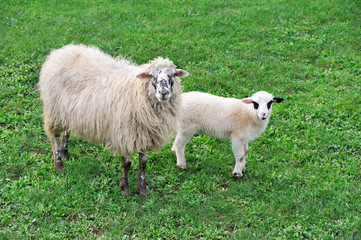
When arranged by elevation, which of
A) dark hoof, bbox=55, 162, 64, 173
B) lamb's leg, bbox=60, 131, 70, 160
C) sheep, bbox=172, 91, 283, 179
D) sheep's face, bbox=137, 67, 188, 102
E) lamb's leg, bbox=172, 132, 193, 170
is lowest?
dark hoof, bbox=55, 162, 64, 173

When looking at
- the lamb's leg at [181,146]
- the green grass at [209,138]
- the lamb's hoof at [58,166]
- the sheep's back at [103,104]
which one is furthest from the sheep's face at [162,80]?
the lamb's hoof at [58,166]

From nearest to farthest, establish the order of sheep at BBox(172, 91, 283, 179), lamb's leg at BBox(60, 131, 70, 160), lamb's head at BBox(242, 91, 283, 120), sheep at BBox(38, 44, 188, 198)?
sheep at BBox(38, 44, 188, 198), lamb's head at BBox(242, 91, 283, 120), sheep at BBox(172, 91, 283, 179), lamb's leg at BBox(60, 131, 70, 160)

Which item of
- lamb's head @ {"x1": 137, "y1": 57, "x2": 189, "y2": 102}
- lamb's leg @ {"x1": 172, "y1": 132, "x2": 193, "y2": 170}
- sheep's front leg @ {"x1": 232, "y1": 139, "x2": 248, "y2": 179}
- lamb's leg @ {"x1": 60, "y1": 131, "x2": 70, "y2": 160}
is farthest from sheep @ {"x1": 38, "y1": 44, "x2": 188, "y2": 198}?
sheep's front leg @ {"x1": 232, "y1": 139, "x2": 248, "y2": 179}

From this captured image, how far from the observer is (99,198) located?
5.73 m

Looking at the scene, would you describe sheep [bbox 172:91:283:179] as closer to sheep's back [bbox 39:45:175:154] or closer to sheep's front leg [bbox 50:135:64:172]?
sheep's back [bbox 39:45:175:154]

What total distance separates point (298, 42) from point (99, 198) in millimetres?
6749

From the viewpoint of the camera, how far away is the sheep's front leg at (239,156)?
6199mm

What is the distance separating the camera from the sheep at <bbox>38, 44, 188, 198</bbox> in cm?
548

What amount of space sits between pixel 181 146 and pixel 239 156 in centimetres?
94

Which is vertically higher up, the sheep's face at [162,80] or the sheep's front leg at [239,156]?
the sheep's face at [162,80]

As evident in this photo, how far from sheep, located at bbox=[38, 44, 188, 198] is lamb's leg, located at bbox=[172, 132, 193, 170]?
22.0 inches

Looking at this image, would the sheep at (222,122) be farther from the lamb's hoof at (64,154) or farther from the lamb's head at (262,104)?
the lamb's hoof at (64,154)

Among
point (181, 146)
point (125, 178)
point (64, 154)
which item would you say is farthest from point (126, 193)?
point (64, 154)

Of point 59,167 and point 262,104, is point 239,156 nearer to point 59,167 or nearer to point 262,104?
point 262,104
